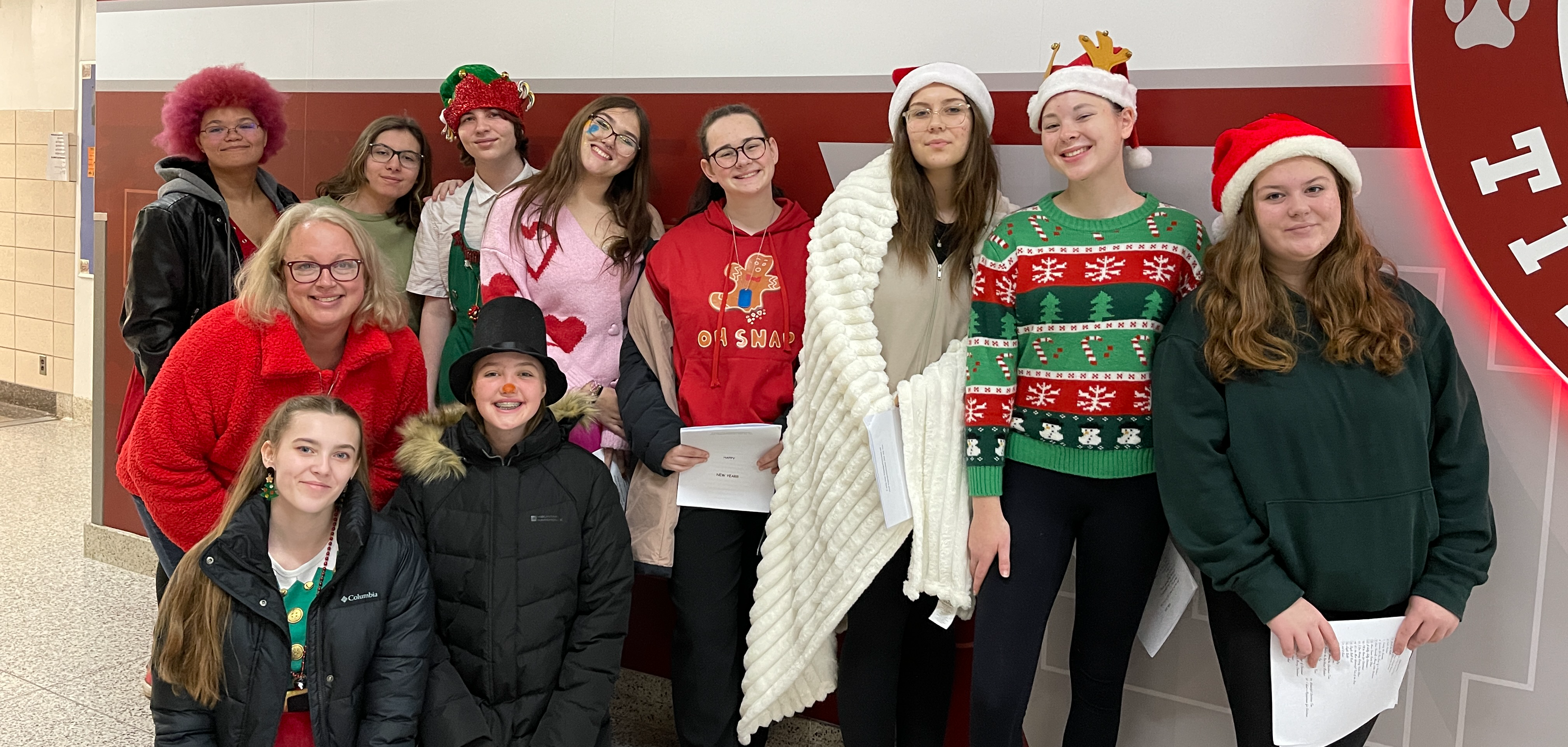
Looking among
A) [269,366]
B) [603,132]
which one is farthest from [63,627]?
[603,132]

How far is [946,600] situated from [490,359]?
104 centimetres

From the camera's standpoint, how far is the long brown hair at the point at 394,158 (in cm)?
324

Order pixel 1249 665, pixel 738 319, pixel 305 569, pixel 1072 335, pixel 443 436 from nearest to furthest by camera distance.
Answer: pixel 1249 665, pixel 1072 335, pixel 305 569, pixel 443 436, pixel 738 319

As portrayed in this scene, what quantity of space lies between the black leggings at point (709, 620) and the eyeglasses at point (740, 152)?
2.53 ft

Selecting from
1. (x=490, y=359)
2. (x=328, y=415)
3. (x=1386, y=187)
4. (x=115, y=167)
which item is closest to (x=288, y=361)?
(x=328, y=415)

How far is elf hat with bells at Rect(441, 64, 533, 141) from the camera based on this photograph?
9.93 feet

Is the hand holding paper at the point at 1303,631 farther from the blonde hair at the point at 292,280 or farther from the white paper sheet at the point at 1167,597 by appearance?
the blonde hair at the point at 292,280

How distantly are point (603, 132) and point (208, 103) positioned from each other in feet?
4.00

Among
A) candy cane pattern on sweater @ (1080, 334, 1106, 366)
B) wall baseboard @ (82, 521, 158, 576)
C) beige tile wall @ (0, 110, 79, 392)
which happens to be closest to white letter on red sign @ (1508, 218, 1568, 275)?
candy cane pattern on sweater @ (1080, 334, 1106, 366)

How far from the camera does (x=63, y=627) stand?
3664 millimetres

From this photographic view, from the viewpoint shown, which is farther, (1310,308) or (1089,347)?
(1089,347)

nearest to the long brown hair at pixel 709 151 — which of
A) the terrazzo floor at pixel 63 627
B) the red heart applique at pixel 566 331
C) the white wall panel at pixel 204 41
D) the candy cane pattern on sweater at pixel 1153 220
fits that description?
the red heart applique at pixel 566 331

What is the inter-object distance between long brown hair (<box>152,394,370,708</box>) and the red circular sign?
2.18 metres

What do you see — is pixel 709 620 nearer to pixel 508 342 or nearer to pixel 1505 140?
pixel 508 342
